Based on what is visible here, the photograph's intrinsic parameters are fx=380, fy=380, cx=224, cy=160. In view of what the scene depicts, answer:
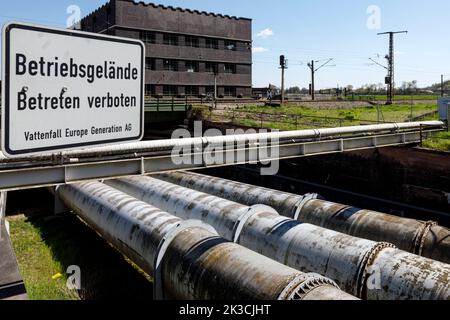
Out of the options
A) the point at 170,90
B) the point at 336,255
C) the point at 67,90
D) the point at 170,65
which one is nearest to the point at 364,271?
the point at 336,255

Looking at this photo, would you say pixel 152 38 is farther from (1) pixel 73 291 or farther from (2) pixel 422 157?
(1) pixel 73 291

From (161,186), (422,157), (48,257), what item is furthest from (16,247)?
(422,157)

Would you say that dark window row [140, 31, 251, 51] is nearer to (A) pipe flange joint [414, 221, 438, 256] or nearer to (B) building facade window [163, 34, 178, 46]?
(B) building facade window [163, 34, 178, 46]

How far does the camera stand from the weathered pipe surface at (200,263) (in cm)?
713

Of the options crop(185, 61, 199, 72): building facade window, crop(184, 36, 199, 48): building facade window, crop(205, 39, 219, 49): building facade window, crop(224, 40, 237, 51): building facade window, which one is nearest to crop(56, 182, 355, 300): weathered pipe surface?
crop(185, 61, 199, 72): building facade window

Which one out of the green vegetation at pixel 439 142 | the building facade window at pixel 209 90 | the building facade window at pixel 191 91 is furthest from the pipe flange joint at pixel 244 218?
the building facade window at pixel 209 90

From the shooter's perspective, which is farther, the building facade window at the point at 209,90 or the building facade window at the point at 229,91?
the building facade window at the point at 229,91

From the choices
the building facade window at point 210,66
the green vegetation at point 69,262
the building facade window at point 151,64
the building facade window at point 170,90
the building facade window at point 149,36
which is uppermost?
the building facade window at point 149,36

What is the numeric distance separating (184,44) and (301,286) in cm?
→ 5263

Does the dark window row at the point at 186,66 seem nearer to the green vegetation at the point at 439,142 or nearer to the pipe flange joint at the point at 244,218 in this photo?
the green vegetation at the point at 439,142

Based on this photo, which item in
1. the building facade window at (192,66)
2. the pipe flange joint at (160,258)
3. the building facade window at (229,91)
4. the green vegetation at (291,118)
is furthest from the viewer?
the building facade window at (229,91)

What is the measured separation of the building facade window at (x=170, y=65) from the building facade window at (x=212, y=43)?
6.50 m

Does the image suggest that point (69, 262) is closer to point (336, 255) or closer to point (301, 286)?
point (336, 255)

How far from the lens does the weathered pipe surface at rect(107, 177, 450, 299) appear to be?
873cm
